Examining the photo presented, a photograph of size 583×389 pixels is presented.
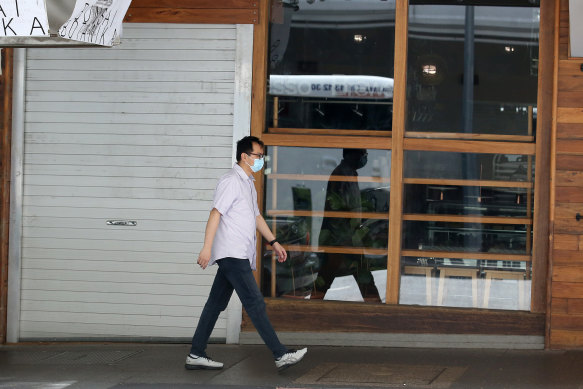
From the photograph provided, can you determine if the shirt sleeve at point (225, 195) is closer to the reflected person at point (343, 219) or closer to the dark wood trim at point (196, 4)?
the reflected person at point (343, 219)

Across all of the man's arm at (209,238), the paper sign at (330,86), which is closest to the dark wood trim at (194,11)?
the paper sign at (330,86)

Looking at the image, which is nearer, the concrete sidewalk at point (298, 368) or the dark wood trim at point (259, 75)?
the concrete sidewalk at point (298, 368)

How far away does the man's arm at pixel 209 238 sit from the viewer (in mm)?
7203

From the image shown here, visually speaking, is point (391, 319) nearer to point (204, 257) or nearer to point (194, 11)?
point (204, 257)

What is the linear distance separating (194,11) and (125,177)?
1709mm

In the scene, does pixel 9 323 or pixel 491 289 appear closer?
pixel 491 289

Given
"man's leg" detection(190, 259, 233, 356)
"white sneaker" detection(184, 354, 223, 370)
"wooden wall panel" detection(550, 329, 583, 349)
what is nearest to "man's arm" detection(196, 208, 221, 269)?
"man's leg" detection(190, 259, 233, 356)

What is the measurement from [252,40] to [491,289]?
3183mm

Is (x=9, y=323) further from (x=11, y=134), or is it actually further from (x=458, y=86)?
(x=458, y=86)

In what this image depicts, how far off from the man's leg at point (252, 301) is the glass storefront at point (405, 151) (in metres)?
1.60

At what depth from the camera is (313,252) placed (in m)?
9.02

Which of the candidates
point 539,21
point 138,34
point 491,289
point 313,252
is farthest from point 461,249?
point 138,34

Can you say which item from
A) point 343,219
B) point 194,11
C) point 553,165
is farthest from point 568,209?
point 194,11

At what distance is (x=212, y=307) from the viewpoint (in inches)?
302
